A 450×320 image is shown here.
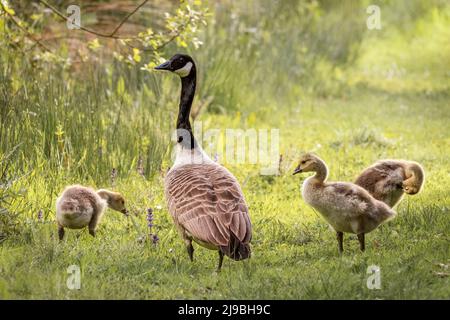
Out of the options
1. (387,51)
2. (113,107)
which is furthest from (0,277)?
(387,51)

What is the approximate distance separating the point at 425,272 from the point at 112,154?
4092 mm

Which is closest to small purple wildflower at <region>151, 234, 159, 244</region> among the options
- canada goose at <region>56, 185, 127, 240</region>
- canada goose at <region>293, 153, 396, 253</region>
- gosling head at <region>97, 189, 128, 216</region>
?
canada goose at <region>56, 185, 127, 240</region>

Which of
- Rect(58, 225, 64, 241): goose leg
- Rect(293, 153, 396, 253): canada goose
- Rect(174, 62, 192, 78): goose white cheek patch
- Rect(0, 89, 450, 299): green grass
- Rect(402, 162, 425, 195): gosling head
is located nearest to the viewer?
Rect(0, 89, 450, 299): green grass

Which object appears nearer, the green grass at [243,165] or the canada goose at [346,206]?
the green grass at [243,165]

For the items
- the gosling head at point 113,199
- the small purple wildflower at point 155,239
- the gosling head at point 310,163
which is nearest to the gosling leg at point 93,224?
the gosling head at point 113,199

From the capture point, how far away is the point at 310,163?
683 cm

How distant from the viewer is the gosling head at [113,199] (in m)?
7.44

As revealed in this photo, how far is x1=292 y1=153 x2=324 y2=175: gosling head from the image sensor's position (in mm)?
6771

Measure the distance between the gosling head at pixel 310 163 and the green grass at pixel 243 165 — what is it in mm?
724

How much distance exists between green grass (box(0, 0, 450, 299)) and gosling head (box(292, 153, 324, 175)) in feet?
2.38

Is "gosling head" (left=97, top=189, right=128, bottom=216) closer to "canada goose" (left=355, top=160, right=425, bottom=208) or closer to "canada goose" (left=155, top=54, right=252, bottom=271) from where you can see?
"canada goose" (left=155, top=54, right=252, bottom=271)

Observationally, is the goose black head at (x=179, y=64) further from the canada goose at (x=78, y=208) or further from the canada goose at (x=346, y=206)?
the canada goose at (x=346, y=206)

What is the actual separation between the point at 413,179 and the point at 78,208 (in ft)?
10.0

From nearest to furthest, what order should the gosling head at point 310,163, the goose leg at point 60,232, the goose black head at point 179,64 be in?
the gosling head at point 310,163 < the goose leg at point 60,232 < the goose black head at point 179,64
